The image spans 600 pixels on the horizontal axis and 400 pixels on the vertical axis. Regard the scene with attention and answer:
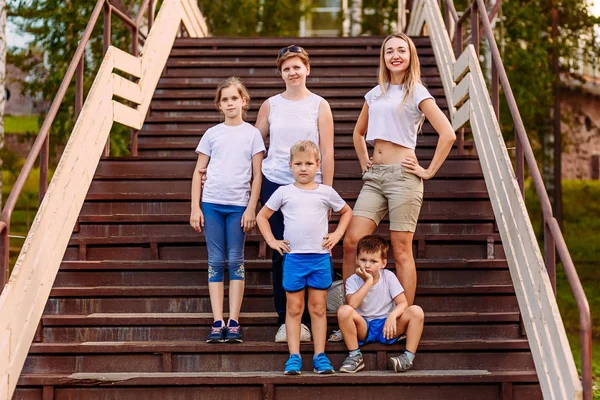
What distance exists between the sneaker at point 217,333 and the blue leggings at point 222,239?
0.28 m

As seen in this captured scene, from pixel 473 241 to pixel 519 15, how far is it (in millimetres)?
9041

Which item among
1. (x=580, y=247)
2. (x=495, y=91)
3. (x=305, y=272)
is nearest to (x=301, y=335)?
(x=305, y=272)

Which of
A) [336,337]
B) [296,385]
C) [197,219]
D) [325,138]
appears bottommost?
[296,385]

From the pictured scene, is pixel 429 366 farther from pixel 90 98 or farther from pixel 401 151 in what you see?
pixel 90 98

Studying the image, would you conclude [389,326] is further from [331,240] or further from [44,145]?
[44,145]

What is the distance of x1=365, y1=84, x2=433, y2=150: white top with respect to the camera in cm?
573

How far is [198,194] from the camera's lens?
5777mm

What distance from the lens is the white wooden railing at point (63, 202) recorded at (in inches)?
208

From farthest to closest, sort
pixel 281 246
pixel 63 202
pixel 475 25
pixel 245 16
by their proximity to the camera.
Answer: pixel 245 16 < pixel 475 25 < pixel 63 202 < pixel 281 246

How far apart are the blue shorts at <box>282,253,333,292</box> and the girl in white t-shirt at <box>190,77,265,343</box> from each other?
17.3 inches

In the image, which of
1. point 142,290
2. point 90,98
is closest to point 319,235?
point 142,290

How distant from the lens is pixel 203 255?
6.73 metres

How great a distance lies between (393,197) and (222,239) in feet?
3.64

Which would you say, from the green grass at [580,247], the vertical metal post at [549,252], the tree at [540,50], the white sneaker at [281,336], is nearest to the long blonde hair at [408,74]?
the vertical metal post at [549,252]
